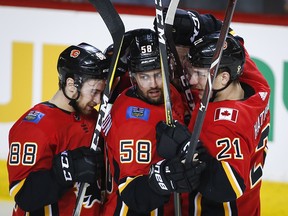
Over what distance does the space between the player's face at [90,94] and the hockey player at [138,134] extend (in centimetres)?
9

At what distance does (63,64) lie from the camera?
3930mm

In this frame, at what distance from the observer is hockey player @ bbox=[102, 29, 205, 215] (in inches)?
144

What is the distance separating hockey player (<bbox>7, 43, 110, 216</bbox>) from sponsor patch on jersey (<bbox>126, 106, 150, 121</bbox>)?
0.21 meters

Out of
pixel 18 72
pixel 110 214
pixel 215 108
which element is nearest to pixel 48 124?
pixel 110 214

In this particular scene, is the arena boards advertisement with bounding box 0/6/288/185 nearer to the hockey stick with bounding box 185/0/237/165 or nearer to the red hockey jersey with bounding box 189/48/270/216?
the red hockey jersey with bounding box 189/48/270/216

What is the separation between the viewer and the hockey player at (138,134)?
144 inches

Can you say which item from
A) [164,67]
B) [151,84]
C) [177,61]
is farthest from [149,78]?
[177,61]

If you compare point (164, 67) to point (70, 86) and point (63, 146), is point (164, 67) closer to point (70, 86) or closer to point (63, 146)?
point (70, 86)

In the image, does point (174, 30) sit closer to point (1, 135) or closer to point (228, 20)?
point (228, 20)

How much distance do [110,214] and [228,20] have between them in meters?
0.98

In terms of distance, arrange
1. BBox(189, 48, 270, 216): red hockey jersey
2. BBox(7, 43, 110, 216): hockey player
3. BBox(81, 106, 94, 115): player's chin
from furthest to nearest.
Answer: BBox(81, 106, 94, 115): player's chin < BBox(7, 43, 110, 216): hockey player < BBox(189, 48, 270, 216): red hockey jersey

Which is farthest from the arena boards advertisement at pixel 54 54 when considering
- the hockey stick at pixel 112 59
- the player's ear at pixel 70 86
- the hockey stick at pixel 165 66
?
the hockey stick at pixel 165 66

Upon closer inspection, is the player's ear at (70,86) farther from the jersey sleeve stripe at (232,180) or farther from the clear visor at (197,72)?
the jersey sleeve stripe at (232,180)

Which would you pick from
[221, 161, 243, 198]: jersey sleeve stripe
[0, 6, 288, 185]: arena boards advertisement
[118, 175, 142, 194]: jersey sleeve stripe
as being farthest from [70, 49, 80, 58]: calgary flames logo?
[0, 6, 288, 185]: arena boards advertisement
